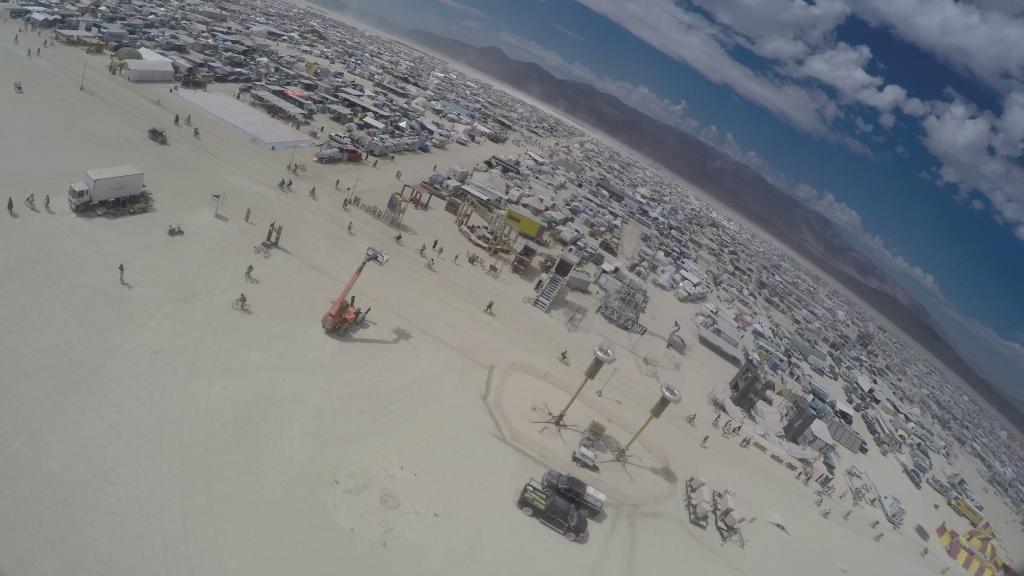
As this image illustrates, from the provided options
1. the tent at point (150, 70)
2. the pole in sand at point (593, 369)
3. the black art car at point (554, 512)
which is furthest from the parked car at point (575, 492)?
the tent at point (150, 70)

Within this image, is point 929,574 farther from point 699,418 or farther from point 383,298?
point 383,298

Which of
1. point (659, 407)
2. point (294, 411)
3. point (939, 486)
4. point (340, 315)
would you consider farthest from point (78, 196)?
point (939, 486)

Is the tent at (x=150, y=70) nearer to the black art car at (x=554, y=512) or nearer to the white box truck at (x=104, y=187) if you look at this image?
the white box truck at (x=104, y=187)

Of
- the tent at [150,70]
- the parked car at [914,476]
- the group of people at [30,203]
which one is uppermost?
the parked car at [914,476]

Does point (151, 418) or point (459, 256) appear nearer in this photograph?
point (151, 418)

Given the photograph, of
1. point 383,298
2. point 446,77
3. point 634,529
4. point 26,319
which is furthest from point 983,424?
point 446,77

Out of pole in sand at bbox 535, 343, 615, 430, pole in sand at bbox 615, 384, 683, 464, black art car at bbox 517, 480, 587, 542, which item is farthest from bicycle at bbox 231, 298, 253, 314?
pole in sand at bbox 615, 384, 683, 464

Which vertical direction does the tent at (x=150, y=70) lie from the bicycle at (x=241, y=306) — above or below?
above

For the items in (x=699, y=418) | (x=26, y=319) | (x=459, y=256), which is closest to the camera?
(x=26, y=319)
